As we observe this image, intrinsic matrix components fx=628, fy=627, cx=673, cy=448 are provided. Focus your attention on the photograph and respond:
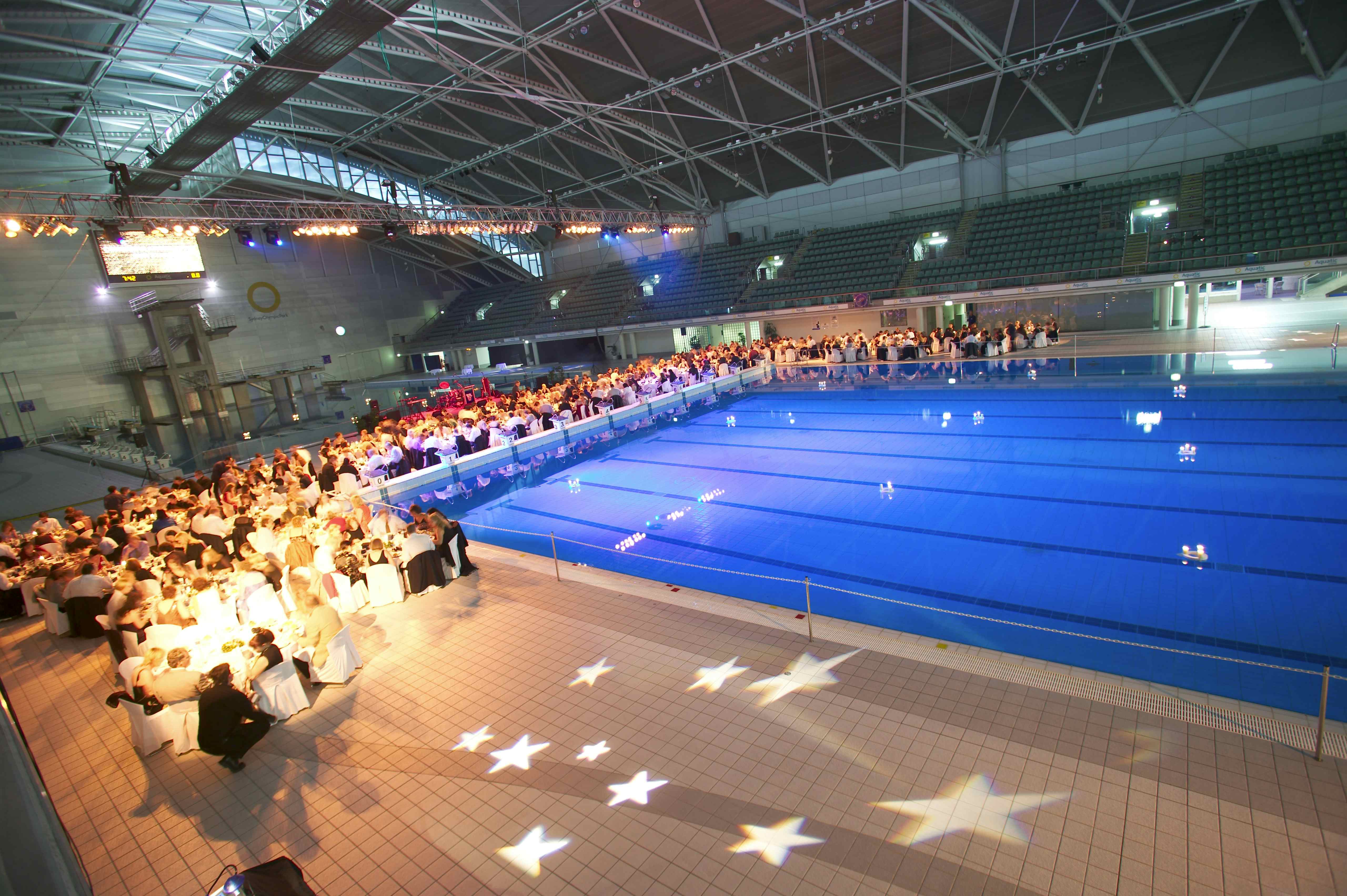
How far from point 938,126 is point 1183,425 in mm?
15558

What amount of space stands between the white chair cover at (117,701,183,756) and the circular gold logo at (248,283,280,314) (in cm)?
3119

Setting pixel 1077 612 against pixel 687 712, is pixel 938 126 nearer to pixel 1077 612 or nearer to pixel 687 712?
pixel 1077 612

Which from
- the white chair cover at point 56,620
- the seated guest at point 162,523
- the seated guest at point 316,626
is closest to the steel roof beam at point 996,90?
the seated guest at point 316,626

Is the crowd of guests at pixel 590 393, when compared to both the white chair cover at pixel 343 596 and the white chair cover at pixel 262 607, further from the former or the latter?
the white chair cover at pixel 262 607

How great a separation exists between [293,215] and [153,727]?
69.9ft

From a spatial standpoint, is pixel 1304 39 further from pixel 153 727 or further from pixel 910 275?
pixel 153 727

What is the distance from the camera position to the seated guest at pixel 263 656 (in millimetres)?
4969

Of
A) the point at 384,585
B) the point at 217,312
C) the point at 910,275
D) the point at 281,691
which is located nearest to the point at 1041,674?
the point at 281,691

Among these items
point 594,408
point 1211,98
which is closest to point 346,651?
point 594,408

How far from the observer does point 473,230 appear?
20953mm

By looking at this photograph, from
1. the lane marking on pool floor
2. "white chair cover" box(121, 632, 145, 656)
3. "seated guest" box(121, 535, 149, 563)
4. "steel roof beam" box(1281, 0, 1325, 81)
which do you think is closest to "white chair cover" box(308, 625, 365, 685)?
"white chair cover" box(121, 632, 145, 656)

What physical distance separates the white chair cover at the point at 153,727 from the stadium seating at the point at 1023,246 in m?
22.2

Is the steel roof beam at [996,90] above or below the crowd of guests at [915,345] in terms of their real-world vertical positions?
above

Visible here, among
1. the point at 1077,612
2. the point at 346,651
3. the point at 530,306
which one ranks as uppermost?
the point at 530,306
